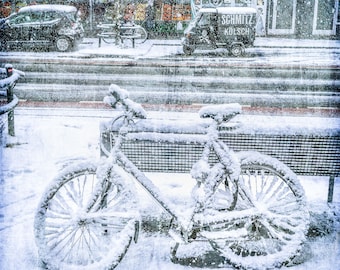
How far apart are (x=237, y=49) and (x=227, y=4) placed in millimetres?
3037

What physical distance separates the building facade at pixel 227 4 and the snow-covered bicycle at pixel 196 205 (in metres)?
15.8

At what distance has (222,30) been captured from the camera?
1605cm

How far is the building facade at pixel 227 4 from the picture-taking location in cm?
1997

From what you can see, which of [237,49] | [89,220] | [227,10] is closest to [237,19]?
[227,10]

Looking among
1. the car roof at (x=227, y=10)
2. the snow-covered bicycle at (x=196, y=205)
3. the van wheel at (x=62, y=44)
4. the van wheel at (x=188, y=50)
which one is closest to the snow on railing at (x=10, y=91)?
the snow-covered bicycle at (x=196, y=205)

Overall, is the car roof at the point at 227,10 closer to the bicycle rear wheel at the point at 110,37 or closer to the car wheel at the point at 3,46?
the bicycle rear wheel at the point at 110,37

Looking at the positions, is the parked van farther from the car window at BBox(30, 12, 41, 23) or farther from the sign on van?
the car window at BBox(30, 12, 41, 23)

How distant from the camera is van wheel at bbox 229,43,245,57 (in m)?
16.3

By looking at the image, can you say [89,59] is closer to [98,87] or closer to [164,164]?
[98,87]

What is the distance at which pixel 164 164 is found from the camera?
4434mm

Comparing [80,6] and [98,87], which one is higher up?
[80,6]

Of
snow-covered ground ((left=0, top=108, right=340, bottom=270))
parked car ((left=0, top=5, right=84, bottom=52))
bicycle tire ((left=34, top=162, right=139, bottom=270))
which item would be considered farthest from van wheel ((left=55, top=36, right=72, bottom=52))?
bicycle tire ((left=34, top=162, right=139, bottom=270))

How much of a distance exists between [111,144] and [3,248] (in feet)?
3.97

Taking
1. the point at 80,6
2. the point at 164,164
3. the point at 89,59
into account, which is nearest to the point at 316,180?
the point at 164,164
